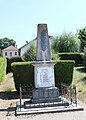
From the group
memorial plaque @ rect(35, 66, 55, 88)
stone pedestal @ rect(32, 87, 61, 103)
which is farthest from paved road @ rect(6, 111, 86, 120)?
memorial plaque @ rect(35, 66, 55, 88)

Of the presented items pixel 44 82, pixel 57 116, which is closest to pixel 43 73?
pixel 44 82

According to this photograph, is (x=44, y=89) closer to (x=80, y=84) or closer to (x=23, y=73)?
(x=23, y=73)

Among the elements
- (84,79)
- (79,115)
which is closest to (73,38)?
(84,79)

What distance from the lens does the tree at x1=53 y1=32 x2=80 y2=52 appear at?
39.2 meters

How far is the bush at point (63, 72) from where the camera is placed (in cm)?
1677

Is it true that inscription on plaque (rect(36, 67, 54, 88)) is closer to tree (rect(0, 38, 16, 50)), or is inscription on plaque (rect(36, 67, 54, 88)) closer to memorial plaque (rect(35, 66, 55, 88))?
memorial plaque (rect(35, 66, 55, 88))

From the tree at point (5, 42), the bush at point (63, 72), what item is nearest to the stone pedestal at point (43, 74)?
the bush at point (63, 72)

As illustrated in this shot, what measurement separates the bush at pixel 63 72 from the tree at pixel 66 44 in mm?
21845

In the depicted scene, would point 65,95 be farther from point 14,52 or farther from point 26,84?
point 14,52

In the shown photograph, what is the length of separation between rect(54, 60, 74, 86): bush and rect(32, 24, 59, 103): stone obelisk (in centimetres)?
353

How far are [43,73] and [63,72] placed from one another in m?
3.96

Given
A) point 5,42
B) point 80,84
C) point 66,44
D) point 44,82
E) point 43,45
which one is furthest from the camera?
point 5,42

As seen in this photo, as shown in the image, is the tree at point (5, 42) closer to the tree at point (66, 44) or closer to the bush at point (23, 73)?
the tree at point (66, 44)

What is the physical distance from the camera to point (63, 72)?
1684 centimetres
